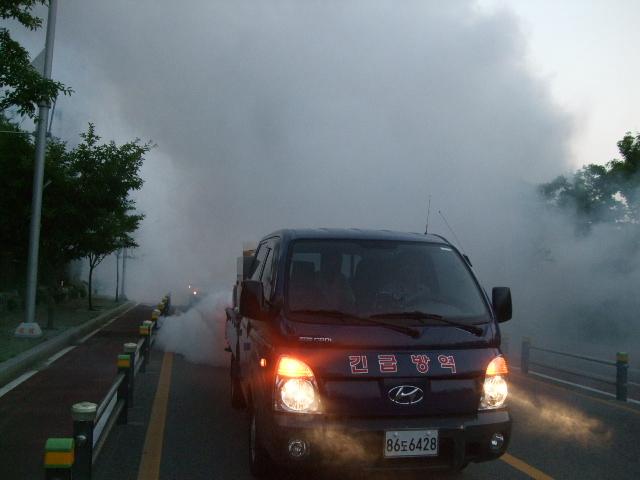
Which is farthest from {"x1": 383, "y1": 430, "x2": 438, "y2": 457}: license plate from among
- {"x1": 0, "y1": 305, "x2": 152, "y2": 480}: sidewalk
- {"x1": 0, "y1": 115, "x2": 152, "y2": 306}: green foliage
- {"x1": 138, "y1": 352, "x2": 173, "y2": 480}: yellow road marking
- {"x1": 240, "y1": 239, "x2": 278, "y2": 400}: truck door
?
{"x1": 0, "y1": 115, "x2": 152, "y2": 306}: green foliage

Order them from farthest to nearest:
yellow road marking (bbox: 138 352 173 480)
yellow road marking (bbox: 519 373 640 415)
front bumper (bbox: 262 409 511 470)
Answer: yellow road marking (bbox: 519 373 640 415)
yellow road marking (bbox: 138 352 173 480)
front bumper (bbox: 262 409 511 470)

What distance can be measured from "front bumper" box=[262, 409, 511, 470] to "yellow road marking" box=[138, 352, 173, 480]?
151cm

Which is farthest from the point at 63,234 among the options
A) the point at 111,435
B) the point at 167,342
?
the point at 111,435

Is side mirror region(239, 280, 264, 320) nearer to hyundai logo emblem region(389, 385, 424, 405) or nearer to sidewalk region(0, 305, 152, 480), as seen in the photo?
hyundai logo emblem region(389, 385, 424, 405)

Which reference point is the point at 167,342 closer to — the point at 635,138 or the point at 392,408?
the point at 392,408

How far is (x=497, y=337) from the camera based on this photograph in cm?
424

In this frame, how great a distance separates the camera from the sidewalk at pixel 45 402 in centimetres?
523

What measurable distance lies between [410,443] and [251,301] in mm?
1392

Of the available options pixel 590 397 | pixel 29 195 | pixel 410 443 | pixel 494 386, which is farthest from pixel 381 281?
pixel 29 195

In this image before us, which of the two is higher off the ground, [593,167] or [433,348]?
[593,167]

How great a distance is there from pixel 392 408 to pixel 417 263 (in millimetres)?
1316

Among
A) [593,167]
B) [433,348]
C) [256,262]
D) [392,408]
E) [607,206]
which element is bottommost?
[392,408]

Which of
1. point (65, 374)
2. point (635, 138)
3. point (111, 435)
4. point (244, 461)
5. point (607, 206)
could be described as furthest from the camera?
point (607, 206)

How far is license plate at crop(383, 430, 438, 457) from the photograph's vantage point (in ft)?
12.3
